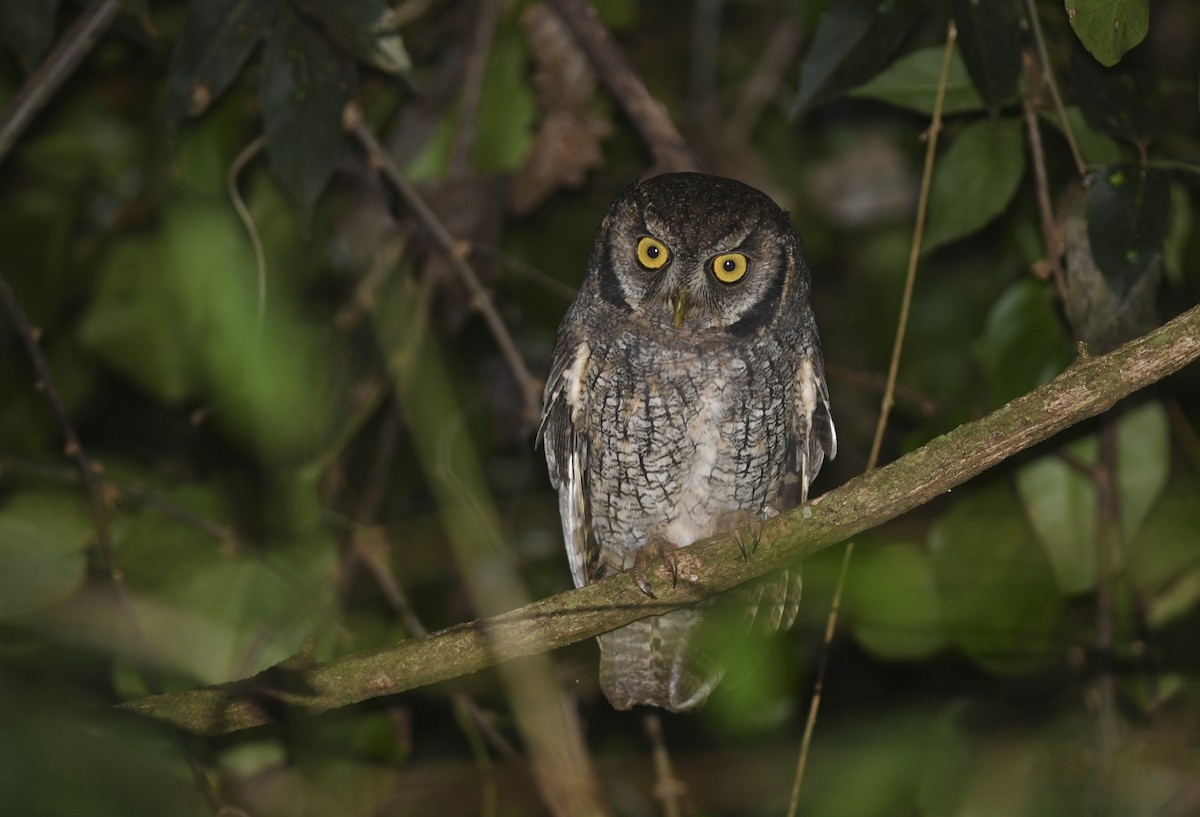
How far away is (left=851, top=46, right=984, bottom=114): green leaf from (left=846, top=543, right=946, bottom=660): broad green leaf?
975mm

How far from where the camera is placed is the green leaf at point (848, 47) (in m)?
2.14

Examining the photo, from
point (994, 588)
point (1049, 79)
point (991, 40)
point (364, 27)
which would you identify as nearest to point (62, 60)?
point (364, 27)

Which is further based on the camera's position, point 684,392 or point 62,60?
point 62,60

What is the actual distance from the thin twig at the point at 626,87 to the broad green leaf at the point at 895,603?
1.05m

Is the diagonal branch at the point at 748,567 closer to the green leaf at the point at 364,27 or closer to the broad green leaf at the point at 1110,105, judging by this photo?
the broad green leaf at the point at 1110,105

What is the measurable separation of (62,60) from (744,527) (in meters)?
1.83

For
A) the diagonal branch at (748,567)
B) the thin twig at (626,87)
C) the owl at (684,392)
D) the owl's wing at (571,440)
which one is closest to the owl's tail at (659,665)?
the owl at (684,392)

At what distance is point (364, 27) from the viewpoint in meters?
2.21

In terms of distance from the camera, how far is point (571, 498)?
252 centimetres

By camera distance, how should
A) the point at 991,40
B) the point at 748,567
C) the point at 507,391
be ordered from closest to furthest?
the point at 748,567
the point at 991,40
the point at 507,391

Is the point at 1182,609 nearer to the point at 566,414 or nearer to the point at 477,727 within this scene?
the point at 566,414

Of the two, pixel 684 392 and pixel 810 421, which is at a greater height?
pixel 684 392

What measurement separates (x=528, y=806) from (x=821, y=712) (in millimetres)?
1217

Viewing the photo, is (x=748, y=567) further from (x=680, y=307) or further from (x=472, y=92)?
(x=472, y=92)
